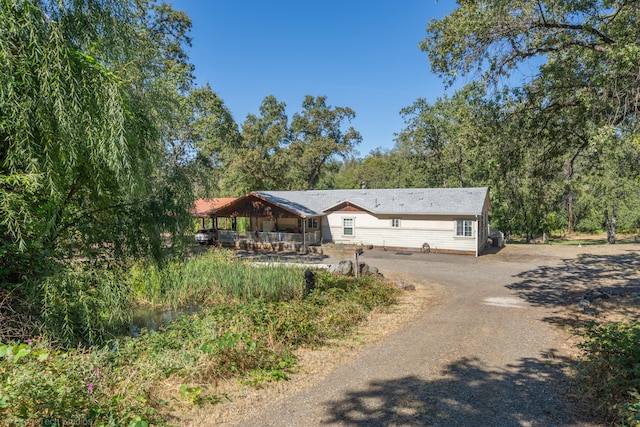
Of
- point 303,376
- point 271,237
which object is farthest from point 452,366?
point 271,237

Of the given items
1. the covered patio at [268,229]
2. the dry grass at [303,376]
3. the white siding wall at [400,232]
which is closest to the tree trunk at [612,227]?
the white siding wall at [400,232]

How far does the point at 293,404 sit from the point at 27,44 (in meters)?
6.30

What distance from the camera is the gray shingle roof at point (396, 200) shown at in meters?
20.8

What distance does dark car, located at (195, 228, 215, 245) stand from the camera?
25797 millimetres

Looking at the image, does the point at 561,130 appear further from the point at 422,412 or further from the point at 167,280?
the point at 167,280

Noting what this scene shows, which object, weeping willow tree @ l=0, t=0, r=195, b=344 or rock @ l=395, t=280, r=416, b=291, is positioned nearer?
weeping willow tree @ l=0, t=0, r=195, b=344

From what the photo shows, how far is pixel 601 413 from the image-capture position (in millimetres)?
4410

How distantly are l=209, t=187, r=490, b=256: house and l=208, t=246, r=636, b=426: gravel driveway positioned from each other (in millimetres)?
10463

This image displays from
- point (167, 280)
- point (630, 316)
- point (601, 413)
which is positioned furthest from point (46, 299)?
point (630, 316)

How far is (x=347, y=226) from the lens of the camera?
23.9 meters

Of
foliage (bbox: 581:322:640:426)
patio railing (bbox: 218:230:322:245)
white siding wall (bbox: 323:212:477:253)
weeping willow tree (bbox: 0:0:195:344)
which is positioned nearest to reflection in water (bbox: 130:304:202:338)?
weeping willow tree (bbox: 0:0:195:344)

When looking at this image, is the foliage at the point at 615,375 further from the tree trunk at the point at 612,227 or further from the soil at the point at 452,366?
the tree trunk at the point at 612,227

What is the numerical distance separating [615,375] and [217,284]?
936 cm

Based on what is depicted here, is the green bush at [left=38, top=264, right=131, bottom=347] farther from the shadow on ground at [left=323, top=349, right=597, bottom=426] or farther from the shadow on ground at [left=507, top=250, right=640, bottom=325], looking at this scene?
the shadow on ground at [left=507, top=250, right=640, bottom=325]
